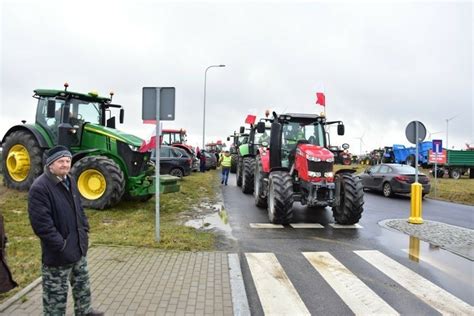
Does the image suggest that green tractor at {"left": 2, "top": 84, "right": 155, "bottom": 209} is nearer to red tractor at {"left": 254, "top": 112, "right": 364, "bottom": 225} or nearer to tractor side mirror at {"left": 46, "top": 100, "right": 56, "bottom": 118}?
tractor side mirror at {"left": 46, "top": 100, "right": 56, "bottom": 118}

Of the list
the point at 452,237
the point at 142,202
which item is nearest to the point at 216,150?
the point at 142,202

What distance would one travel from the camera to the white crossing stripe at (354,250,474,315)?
477cm

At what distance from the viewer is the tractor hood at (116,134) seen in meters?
10.4

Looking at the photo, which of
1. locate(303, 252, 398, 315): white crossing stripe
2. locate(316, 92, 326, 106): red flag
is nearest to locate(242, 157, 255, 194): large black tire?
locate(316, 92, 326, 106): red flag

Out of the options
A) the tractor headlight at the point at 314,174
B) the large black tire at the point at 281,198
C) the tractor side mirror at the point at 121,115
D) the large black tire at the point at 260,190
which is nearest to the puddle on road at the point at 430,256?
the tractor headlight at the point at 314,174

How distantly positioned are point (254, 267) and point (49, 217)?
143 inches

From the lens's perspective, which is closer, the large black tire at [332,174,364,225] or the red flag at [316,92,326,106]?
the large black tire at [332,174,364,225]

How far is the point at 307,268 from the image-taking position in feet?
20.5

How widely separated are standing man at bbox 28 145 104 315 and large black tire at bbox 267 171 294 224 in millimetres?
5935

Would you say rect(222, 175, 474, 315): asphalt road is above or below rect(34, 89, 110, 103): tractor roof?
below

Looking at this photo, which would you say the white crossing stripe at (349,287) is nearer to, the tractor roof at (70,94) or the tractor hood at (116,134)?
the tractor hood at (116,134)

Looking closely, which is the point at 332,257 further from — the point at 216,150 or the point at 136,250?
the point at 216,150

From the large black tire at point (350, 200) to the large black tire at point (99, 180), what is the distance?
5.40m

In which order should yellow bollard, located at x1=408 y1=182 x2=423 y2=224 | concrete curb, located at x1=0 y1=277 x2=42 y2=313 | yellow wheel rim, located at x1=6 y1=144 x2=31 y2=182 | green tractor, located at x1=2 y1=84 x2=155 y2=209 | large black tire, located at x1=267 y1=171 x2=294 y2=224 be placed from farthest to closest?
yellow wheel rim, located at x1=6 y1=144 x2=31 y2=182 < yellow bollard, located at x1=408 y1=182 x2=423 y2=224 < green tractor, located at x1=2 y1=84 x2=155 y2=209 < large black tire, located at x1=267 y1=171 x2=294 y2=224 < concrete curb, located at x1=0 y1=277 x2=42 y2=313
